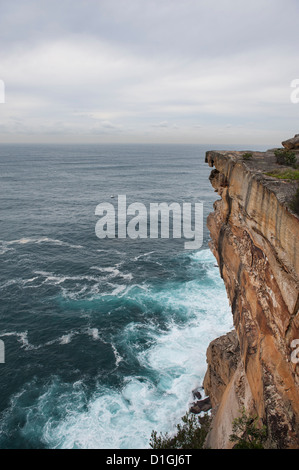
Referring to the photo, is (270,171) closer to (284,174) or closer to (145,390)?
(284,174)

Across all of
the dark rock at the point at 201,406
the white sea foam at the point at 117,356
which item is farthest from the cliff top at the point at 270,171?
the white sea foam at the point at 117,356

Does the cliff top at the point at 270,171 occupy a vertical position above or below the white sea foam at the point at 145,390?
above

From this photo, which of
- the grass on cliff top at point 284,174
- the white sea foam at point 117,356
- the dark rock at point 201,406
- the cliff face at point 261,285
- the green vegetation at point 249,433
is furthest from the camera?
the white sea foam at point 117,356

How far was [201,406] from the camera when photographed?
3194 centimetres

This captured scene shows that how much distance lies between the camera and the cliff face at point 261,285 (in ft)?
43.0

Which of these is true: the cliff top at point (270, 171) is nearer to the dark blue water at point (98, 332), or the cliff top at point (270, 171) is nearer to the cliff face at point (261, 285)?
the cliff face at point (261, 285)

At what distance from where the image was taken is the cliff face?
13.1m

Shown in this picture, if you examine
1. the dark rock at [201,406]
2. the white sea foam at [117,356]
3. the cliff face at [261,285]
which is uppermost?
the cliff face at [261,285]

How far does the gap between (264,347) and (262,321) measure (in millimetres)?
1360

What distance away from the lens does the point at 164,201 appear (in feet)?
350

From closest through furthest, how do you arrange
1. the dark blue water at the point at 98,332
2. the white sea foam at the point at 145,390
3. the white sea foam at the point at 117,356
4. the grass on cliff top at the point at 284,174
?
1. the grass on cliff top at the point at 284,174
2. the white sea foam at the point at 145,390
3. the dark blue water at the point at 98,332
4. the white sea foam at the point at 117,356

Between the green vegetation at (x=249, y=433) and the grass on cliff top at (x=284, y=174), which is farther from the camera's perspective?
the grass on cliff top at (x=284, y=174)

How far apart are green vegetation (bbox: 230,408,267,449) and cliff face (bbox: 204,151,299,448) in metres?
0.48

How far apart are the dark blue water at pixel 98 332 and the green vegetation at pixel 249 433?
16225 mm
